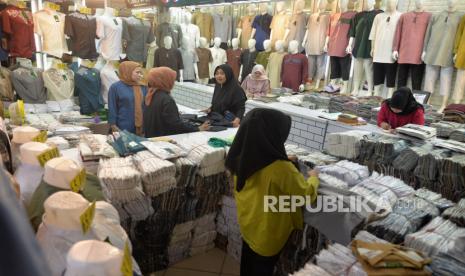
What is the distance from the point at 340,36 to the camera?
705cm

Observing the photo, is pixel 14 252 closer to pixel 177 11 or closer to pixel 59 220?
pixel 59 220

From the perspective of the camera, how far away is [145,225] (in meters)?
2.72

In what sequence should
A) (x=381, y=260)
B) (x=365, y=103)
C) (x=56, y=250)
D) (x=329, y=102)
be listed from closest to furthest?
(x=56, y=250), (x=381, y=260), (x=365, y=103), (x=329, y=102)

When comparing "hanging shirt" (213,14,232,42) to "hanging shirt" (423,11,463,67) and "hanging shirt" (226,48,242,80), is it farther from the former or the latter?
"hanging shirt" (423,11,463,67)

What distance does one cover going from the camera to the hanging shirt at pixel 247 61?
8.83m

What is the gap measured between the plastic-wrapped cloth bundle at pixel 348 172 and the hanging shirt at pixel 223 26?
784 cm

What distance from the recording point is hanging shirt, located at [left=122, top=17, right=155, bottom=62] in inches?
270

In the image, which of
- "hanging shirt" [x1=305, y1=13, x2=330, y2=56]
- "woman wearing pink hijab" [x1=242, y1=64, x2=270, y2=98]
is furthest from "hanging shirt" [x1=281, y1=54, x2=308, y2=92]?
"woman wearing pink hijab" [x1=242, y1=64, x2=270, y2=98]

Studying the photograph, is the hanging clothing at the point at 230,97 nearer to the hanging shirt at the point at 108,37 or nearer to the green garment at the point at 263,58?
the hanging shirt at the point at 108,37

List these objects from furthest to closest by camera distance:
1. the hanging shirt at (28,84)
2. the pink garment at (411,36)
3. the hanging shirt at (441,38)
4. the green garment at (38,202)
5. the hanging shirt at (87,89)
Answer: the pink garment at (411,36) → the hanging shirt at (441,38) → the hanging shirt at (87,89) → the hanging shirt at (28,84) → the green garment at (38,202)

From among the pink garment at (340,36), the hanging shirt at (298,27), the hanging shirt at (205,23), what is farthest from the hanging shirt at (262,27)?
the pink garment at (340,36)

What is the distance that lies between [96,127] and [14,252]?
4493mm

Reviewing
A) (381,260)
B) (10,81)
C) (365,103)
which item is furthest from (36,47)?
(381,260)

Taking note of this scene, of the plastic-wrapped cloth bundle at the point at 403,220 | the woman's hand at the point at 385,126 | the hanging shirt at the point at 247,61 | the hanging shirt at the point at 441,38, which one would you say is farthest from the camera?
the hanging shirt at the point at 247,61
